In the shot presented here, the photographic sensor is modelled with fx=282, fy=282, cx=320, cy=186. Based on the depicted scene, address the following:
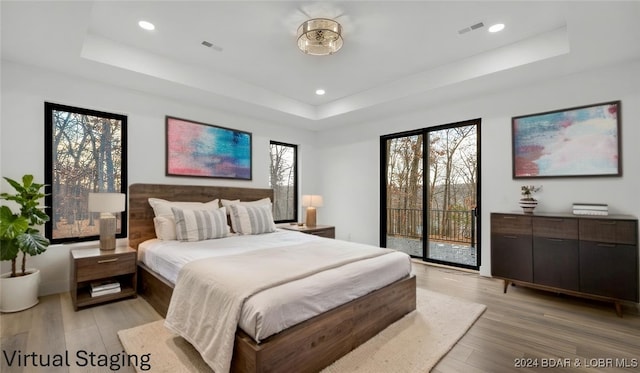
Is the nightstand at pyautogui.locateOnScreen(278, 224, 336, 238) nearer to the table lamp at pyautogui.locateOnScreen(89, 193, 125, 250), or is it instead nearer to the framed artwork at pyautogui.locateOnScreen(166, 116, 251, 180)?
the framed artwork at pyautogui.locateOnScreen(166, 116, 251, 180)

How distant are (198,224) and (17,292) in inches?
64.3

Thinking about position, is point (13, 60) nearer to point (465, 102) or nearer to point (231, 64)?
point (231, 64)

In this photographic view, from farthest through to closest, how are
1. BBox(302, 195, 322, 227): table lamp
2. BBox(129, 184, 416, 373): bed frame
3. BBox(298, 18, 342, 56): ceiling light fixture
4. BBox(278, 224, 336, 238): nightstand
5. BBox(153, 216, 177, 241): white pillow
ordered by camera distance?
1. BBox(302, 195, 322, 227): table lamp
2. BBox(278, 224, 336, 238): nightstand
3. BBox(153, 216, 177, 241): white pillow
4. BBox(298, 18, 342, 56): ceiling light fixture
5. BBox(129, 184, 416, 373): bed frame

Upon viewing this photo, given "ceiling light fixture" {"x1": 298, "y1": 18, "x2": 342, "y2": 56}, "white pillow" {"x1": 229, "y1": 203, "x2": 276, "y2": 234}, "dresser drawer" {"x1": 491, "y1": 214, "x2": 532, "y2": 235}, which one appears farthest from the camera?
"white pillow" {"x1": 229, "y1": 203, "x2": 276, "y2": 234}

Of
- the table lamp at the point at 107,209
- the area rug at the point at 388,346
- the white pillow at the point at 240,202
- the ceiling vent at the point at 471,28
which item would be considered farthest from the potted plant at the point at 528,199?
the table lamp at the point at 107,209

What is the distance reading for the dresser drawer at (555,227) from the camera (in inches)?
113

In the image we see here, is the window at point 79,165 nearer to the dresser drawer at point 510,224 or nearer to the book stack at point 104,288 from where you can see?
the book stack at point 104,288

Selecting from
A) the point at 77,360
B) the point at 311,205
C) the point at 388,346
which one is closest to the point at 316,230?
the point at 311,205

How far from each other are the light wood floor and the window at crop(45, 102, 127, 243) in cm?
83

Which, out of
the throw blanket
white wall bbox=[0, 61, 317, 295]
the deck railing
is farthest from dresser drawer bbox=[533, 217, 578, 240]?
white wall bbox=[0, 61, 317, 295]

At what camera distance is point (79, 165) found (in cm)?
333

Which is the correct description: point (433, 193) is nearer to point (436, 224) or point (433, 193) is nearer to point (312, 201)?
point (436, 224)

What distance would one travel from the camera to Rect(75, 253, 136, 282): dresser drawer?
8.98 ft

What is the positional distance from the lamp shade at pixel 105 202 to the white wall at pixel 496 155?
368 centimetres
